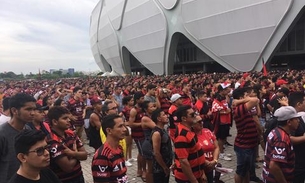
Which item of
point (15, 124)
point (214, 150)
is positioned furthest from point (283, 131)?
point (15, 124)

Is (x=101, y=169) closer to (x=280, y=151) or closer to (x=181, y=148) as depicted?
(x=181, y=148)

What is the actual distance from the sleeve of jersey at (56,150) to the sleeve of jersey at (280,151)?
89.5 inches

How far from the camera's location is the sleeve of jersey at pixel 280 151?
121 inches

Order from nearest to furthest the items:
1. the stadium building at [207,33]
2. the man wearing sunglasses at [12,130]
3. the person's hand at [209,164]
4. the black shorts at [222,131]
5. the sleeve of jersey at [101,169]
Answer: the sleeve of jersey at [101,169], the man wearing sunglasses at [12,130], the person's hand at [209,164], the black shorts at [222,131], the stadium building at [207,33]

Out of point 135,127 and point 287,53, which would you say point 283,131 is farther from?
point 287,53

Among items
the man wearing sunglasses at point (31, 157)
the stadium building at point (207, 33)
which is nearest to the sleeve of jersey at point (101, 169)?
the man wearing sunglasses at point (31, 157)

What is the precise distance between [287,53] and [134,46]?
22.9 metres

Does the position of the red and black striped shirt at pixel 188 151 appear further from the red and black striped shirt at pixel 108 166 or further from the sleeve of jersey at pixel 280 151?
the sleeve of jersey at pixel 280 151

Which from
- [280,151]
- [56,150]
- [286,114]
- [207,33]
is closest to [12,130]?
[56,150]

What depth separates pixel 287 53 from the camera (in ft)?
97.2

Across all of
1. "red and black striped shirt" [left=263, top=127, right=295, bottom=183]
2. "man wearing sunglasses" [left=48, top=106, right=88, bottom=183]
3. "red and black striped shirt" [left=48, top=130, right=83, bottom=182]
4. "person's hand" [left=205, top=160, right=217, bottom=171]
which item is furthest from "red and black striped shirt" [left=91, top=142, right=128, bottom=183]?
"red and black striped shirt" [left=263, top=127, right=295, bottom=183]

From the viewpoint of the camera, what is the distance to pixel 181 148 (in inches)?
130

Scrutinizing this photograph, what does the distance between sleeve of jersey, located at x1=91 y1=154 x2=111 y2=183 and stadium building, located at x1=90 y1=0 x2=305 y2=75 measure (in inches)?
979

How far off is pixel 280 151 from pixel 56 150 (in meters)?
2.37
